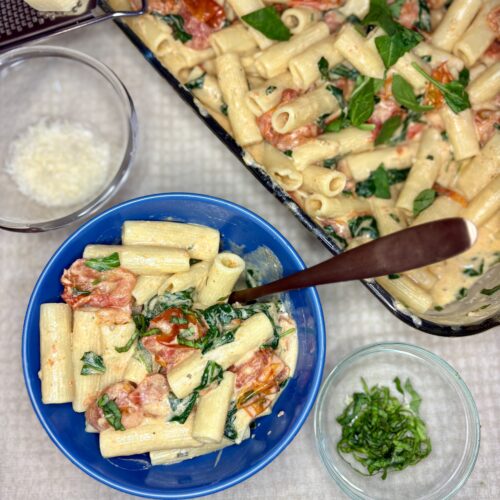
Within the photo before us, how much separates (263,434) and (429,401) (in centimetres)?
60

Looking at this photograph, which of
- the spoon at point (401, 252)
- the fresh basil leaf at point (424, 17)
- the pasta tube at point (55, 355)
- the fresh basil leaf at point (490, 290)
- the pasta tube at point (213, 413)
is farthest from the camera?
the fresh basil leaf at point (424, 17)

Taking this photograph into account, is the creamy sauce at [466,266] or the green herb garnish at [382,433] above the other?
the creamy sauce at [466,266]

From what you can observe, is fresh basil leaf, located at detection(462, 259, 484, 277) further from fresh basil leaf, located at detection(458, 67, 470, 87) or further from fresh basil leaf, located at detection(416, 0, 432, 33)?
fresh basil leaf, located at detection(416, 0, 432, 33)

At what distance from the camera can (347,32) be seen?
82.7 inches

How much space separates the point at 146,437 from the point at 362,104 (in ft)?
3.88

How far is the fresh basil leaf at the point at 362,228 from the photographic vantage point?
2066 mm

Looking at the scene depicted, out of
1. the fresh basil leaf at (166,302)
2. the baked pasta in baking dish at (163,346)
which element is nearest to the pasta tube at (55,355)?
the baked pasta in baking dish at (163,346)

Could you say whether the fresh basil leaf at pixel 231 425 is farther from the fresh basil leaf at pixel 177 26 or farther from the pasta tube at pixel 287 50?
the fresh basil leaf at pixel 177 26

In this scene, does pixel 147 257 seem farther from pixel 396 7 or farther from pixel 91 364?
pixel 396 7

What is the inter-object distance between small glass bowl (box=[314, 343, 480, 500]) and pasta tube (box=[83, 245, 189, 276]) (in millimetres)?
608

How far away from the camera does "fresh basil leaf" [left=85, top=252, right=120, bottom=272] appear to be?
194 centimetres

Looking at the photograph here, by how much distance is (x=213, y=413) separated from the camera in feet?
5.88

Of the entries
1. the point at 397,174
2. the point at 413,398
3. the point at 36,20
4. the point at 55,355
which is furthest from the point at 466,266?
the point at 36,20

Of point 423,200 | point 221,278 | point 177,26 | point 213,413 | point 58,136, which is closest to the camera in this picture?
point 213,413
